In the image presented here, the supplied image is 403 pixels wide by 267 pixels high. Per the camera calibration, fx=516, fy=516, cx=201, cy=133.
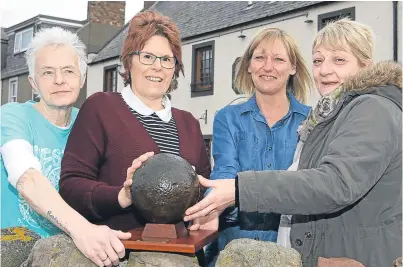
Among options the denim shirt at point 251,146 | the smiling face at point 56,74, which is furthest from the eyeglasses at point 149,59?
the denim shirt at point 251,146

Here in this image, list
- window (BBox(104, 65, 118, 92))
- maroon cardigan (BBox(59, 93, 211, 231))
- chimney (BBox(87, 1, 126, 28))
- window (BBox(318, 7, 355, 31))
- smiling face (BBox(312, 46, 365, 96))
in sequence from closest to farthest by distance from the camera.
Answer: maroon cardigan (BBox(59, 93, 211, 231)) < smiling face (BBox(312, 46, 365, 96)) < window (BBox(318, 7, 355, 31)) < window (BBox(104, 65, 118, 92)) < chimney (BBox(87, 1, 126, 28))

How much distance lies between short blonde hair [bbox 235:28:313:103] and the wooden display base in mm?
1747

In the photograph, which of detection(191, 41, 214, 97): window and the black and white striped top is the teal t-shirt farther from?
detection(191, 41, 214, 97): window

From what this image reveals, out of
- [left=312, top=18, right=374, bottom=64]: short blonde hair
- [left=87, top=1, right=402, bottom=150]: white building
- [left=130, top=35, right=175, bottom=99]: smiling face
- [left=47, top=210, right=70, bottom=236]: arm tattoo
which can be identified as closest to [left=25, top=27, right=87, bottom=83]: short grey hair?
Answer: [left=130, top=35, right=175, bottom=99]: smiling face

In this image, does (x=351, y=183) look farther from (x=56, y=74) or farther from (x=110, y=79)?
(x=110, y=79)

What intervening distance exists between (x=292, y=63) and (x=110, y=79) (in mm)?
21664

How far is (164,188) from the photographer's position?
92.6 inches

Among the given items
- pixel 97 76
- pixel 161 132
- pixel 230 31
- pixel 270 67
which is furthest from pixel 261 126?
pixel 97 76

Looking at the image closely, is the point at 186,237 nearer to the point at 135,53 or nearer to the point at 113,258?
the point at 113,258

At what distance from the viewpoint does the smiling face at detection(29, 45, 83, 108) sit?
3354mm

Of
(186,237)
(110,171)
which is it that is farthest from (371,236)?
(110,171)

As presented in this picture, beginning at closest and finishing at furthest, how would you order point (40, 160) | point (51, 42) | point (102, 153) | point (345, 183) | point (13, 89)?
point (345, 183) → point (102, 153) → point (40, 160) → point (51, 42) → point (13, 89)

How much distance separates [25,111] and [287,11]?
570 inches

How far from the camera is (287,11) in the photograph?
54.8ft
